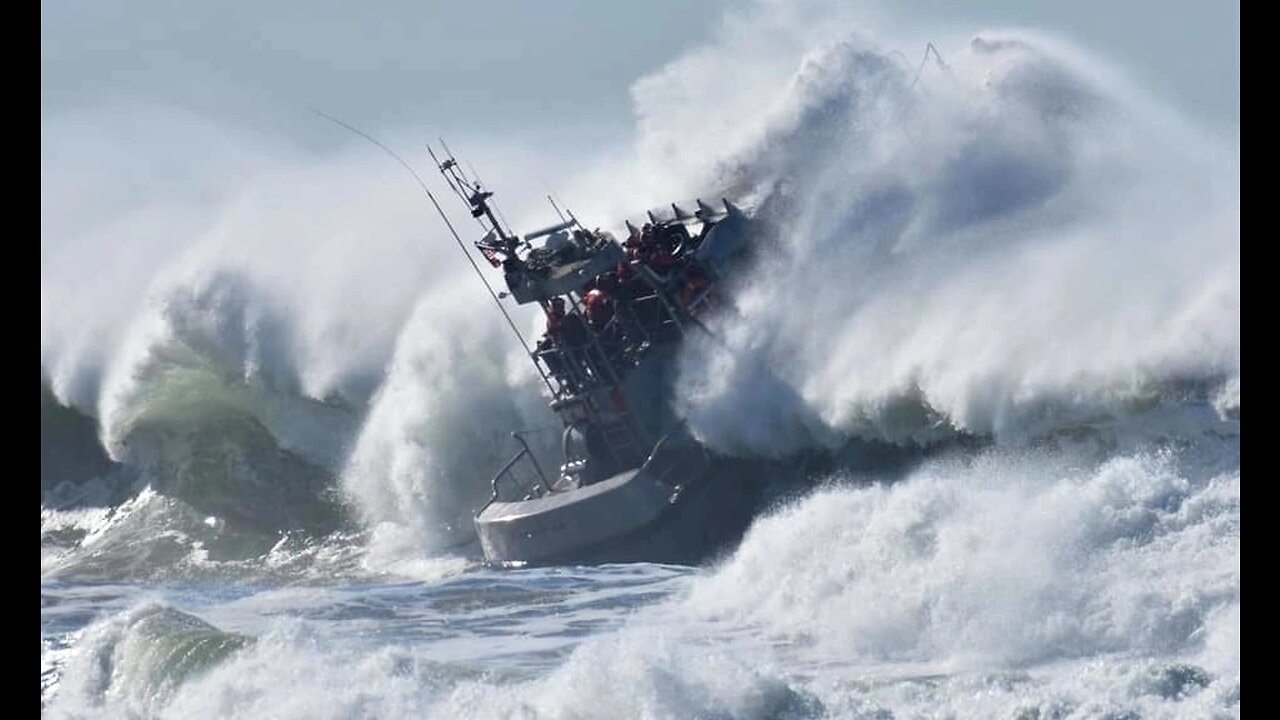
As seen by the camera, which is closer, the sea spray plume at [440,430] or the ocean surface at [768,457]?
the ocean surface at [768,457]

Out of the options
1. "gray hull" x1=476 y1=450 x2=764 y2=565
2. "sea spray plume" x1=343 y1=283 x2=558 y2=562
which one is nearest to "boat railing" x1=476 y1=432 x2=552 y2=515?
"sea spray plume" x1=343 y1=283 x2=558 y2=562

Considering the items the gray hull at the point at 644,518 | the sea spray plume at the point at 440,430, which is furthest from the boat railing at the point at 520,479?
the gray hull at the point at 644,518

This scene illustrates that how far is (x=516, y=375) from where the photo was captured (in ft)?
143

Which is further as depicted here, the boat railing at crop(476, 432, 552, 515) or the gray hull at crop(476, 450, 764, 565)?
the boat railing at crop(476, 432, 552, 515)

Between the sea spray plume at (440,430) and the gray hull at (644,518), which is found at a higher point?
the sea spray plume at (440,430)

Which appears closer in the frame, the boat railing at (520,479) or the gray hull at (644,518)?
the gray hull at (644,518)

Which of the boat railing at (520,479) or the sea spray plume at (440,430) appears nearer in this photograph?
the boat railing at (520,479)

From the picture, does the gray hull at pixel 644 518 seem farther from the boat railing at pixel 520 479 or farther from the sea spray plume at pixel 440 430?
→ the sea spray plume at pixel 440 430

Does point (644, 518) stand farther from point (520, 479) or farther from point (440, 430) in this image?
point (440, 430)

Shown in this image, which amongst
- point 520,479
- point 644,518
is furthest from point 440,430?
point 644,518

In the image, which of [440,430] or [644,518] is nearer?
[644,518]

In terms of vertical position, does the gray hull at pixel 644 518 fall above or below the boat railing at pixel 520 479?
below

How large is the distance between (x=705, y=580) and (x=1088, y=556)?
756cm

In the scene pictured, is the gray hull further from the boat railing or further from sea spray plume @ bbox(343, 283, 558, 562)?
sea spray plume @ bbox(343, 283, 558, 562)
